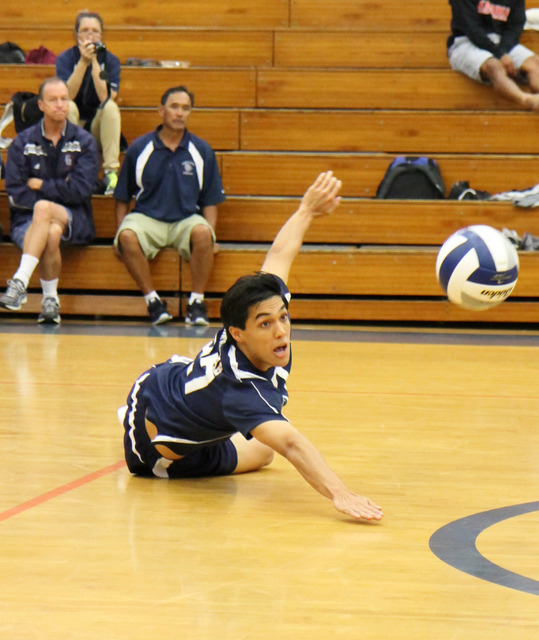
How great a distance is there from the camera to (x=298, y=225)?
382cm

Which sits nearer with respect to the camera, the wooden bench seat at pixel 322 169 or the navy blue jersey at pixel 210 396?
the navy blue jersey at pixel 210 396

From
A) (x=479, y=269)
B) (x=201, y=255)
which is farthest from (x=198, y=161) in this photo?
(x=479, y=269)

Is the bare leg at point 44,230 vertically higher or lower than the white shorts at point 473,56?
lower

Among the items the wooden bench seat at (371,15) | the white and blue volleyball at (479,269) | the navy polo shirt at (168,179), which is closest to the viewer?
the white and blue volleyball at (479,269)

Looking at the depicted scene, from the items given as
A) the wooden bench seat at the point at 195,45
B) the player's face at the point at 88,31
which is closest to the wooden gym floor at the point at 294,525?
the player's face at the point at 88,31

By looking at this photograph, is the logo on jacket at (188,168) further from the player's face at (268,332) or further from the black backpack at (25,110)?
the player's face at (268,332)

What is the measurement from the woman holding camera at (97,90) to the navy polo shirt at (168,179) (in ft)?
1.44

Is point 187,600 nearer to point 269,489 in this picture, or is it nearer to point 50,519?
point 50,519

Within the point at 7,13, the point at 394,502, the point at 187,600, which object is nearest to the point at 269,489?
the point at 394,502

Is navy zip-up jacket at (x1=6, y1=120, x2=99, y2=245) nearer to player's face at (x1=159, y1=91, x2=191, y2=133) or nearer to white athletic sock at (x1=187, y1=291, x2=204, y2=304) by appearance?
player's face at (x1=159, y1=91, x2=191, y2=133)

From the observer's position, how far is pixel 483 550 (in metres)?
2.77

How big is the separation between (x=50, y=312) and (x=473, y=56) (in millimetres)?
3789

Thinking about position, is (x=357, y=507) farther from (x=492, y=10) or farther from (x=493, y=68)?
(x=492, y=10)

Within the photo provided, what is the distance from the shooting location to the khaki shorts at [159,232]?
734 cm
